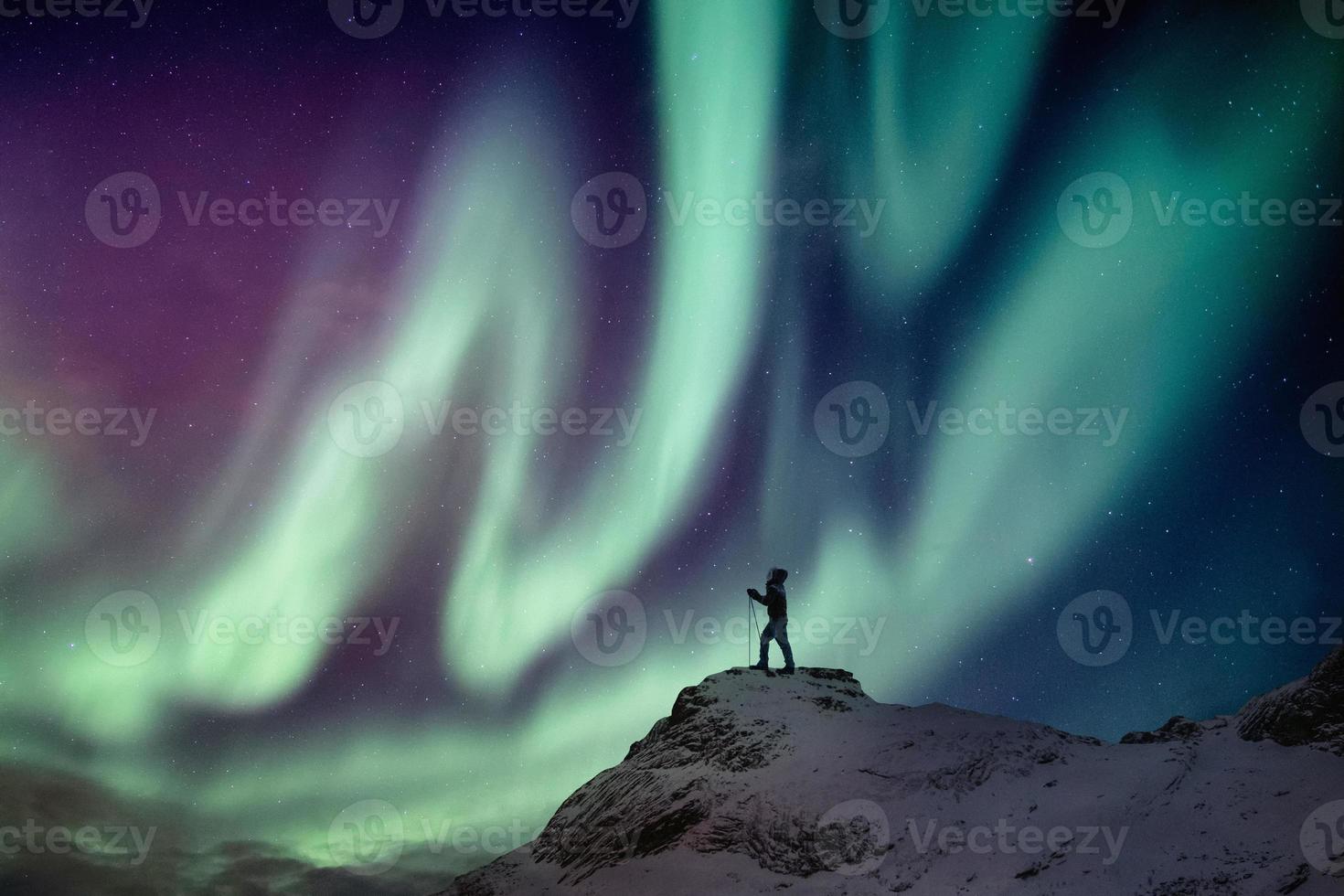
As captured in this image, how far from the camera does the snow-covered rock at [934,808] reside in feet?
55.3

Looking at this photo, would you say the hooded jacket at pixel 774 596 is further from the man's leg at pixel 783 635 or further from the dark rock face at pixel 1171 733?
the dark rock face at pixel 1171 733

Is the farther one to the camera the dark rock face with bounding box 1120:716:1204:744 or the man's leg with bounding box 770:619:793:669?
the man's leg with bounding box 770:619:793:669

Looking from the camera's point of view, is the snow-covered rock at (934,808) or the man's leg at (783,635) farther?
the man's leg at (783,635)

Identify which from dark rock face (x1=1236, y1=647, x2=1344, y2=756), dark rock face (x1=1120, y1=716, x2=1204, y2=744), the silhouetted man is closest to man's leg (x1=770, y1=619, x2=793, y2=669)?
the silhouetted man

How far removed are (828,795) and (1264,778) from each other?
8.36 meters

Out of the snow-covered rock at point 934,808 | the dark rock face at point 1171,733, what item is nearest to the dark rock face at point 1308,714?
the snow-covered rock at point 934,808

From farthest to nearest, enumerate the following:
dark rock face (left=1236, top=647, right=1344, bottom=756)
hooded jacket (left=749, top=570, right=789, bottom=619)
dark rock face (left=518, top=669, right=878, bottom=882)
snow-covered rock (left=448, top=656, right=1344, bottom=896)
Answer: hooded jacket (left=749, top=570, right=789, bottom=619), dark rock face (left=518, top=669, right=878, bottom=882), dark rock face (left=1236, top=647, right=1344, bottom=756), snow-covered rock (left=448, top=656, right=1344, bottom=896)

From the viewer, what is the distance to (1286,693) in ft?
64.9

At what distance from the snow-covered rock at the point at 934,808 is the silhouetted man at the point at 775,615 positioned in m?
1.38

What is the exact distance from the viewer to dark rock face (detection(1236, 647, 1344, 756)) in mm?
18484

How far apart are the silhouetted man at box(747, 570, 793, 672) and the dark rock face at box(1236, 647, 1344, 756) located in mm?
10768

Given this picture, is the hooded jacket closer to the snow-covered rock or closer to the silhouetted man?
the silhouetted man

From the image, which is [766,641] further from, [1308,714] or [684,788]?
[1308,714]

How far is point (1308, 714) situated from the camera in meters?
18.9
